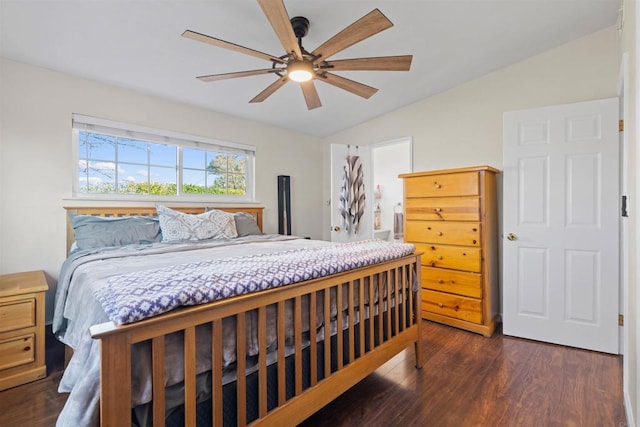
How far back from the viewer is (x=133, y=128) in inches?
114

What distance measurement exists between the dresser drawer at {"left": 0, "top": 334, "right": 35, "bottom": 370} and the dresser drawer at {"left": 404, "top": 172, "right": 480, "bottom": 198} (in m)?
3.22

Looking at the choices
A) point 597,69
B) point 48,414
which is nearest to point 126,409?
point 48,414

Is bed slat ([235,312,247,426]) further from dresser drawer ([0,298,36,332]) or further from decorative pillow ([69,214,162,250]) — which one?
decorative pillow ([69,214,162,250])

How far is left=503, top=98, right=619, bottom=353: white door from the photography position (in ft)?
7.50

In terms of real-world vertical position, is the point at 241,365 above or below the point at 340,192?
below

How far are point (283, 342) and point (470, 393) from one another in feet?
4.22

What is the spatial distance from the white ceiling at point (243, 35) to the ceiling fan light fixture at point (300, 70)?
0.45 metres

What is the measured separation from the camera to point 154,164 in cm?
317

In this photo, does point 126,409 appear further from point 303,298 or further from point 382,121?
point 382,121

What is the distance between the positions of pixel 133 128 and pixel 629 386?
Answer: 411 cm

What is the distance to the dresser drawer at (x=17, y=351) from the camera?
182 centimetres

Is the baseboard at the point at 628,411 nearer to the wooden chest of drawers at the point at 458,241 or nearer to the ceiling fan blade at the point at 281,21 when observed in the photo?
the wooden chest of drawers at the point at 458,241

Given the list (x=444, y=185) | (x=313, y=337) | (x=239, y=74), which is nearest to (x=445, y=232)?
(x=444, y=185)

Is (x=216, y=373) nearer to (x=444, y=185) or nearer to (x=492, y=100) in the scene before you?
(x=444, y=185)
